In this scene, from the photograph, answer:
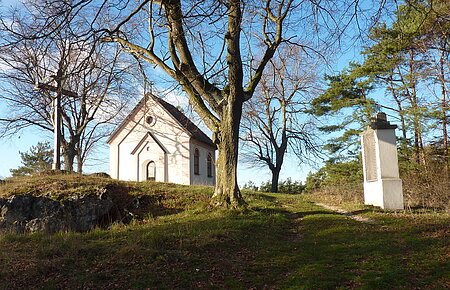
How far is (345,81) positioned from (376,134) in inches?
656

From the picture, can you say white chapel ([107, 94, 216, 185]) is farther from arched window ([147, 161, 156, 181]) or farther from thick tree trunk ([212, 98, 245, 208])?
thick tree trunk ([212, 98, 245, 208])

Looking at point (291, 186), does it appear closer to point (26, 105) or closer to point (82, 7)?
point (26, 105)

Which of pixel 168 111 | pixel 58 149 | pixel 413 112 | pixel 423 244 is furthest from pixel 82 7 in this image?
pixel 168 111

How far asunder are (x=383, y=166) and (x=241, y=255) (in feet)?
25.6

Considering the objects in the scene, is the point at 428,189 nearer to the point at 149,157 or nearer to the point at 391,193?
the point at 391,193

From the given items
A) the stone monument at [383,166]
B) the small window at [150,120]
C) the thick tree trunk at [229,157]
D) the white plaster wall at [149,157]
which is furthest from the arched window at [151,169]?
the stone monument at [383,166]

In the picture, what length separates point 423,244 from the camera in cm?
740

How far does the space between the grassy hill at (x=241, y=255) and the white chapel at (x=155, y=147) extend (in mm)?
17156

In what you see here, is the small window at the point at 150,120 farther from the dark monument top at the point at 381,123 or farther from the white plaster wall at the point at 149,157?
the dark monument top at the point at 381,123

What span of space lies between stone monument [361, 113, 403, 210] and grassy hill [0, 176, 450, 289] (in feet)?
7.43

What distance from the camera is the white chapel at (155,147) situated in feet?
90.6

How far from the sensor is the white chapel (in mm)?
27625

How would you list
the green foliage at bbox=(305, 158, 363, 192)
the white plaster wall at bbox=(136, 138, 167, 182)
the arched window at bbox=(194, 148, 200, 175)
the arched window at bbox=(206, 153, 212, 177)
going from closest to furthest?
the white plaster wall at bbox=(136, 138, 167, 182), the green foliage at bbox=(305, 158, 363, 192), the arched window at bbox=(194, 148, 200, 175), the arched window at bbox=(206, 153, 212, 177)

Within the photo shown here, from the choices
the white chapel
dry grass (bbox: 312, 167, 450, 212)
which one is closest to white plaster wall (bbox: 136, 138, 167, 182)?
the white chapel
